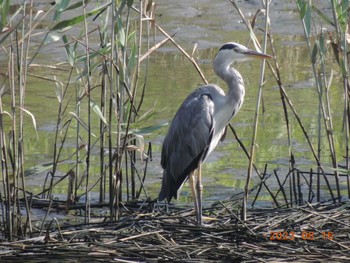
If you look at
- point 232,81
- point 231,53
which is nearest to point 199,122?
point 232,81

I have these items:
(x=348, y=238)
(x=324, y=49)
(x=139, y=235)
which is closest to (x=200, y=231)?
(x=139, y=235)

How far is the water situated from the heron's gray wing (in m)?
0.53

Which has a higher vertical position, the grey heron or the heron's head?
the heron's head

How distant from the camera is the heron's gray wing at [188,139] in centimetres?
603

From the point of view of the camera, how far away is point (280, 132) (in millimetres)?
8336

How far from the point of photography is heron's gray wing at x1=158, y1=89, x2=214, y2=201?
6.03m
